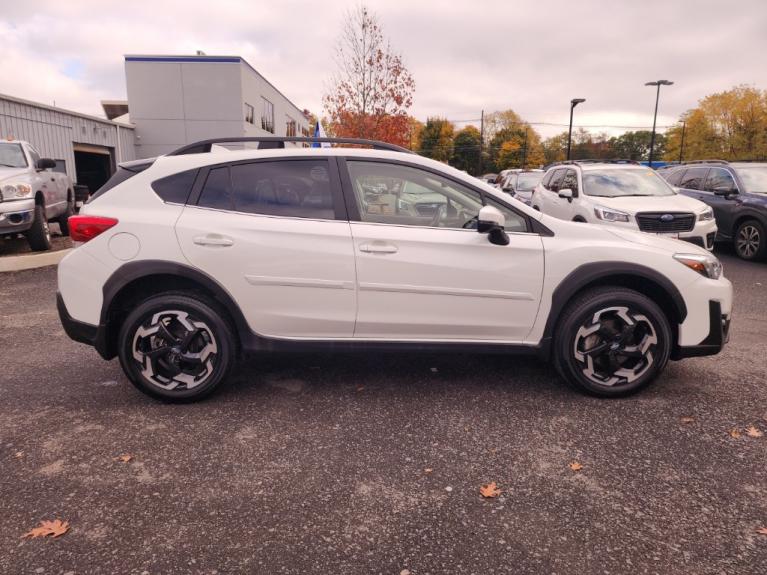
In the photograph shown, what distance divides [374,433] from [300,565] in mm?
1214

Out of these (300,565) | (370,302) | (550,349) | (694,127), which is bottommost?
(300,565)

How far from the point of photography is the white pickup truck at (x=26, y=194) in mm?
9516

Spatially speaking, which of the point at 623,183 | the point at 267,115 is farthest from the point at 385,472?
the point at 267,115

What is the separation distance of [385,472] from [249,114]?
29.6m

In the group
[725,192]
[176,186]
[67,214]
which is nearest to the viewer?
[176,186]

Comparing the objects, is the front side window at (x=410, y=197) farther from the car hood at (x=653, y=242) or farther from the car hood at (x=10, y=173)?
the car hood at (x=10, y=173)

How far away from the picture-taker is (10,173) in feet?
32.1

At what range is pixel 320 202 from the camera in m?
3.74

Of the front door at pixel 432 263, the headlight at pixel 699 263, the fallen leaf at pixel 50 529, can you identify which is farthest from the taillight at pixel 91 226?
the headlight at pixel 699 263

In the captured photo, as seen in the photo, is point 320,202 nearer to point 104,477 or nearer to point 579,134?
point 104,477

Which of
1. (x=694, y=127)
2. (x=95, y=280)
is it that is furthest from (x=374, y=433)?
(x=694, y=127)

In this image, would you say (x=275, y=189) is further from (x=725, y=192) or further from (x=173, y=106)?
(x=173, y=106)

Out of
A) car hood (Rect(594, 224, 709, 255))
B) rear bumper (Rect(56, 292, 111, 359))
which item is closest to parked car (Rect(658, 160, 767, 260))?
car hood (Rect(594, 224, 709, 255))

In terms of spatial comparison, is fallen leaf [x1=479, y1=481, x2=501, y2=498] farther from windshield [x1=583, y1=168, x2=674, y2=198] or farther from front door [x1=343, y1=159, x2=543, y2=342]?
windshield [x1=583, y1=168, x2=674, y2=198]
